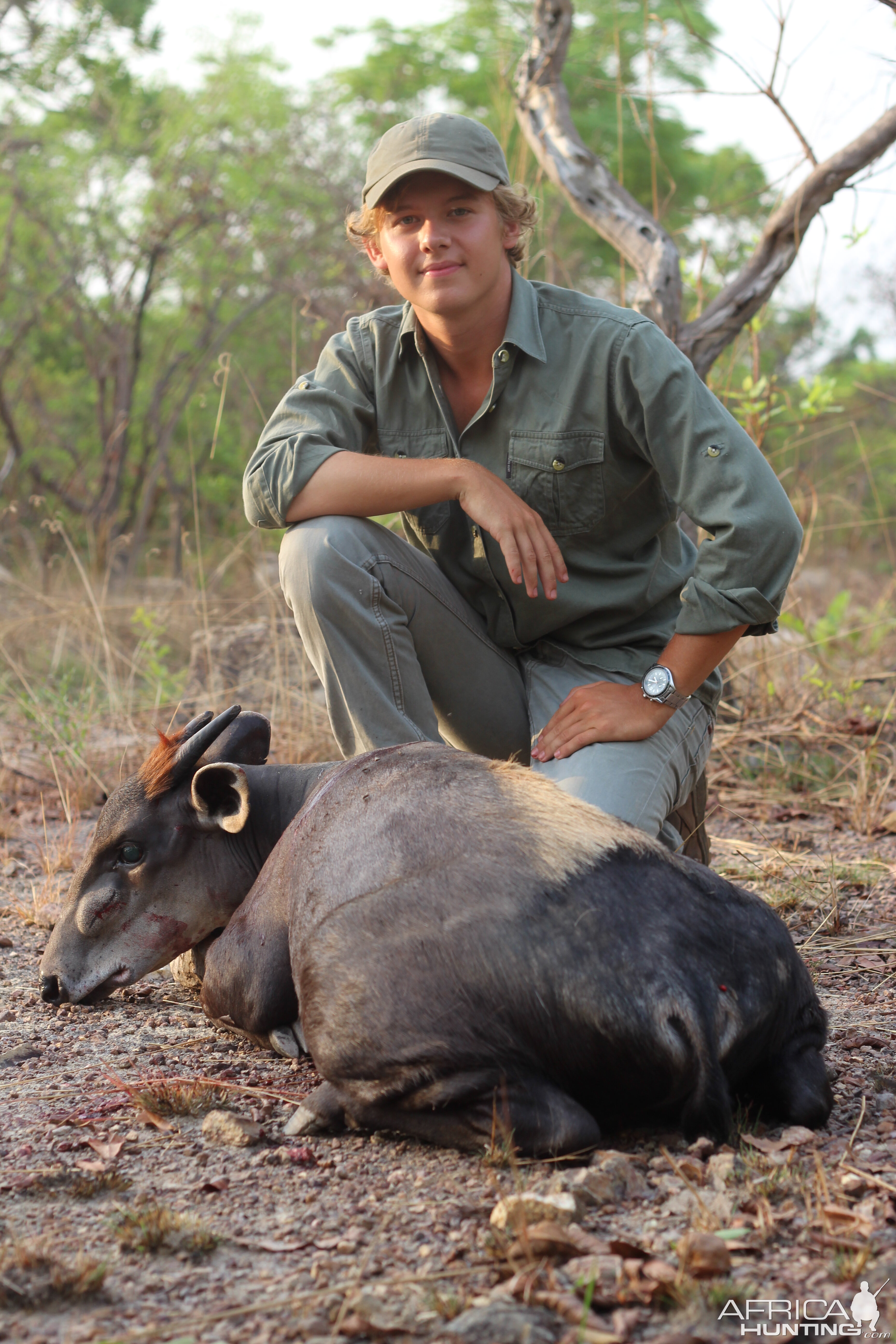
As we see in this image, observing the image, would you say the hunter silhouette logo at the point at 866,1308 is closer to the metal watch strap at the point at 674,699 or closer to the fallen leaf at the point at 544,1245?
the fallen leaf at the point at 544,1245

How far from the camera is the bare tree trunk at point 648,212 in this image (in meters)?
5.29

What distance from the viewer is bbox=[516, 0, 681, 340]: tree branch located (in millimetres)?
5531

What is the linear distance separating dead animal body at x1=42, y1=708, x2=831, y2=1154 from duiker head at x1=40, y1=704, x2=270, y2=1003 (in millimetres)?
514

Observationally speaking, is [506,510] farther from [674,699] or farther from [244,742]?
[244,742]

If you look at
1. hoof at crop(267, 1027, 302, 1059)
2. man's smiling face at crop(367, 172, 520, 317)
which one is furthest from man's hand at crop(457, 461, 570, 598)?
hoof at crop(267, 1027, 302, 1059)

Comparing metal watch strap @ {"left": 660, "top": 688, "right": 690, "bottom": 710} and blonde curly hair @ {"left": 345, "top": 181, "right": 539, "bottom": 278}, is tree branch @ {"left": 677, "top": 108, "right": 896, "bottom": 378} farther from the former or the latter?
metal watch strap @ {"left": 660, "top": 688, "right": 690, "bottom": 710}

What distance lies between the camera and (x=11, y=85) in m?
11.9

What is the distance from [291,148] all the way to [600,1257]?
13.4 metres

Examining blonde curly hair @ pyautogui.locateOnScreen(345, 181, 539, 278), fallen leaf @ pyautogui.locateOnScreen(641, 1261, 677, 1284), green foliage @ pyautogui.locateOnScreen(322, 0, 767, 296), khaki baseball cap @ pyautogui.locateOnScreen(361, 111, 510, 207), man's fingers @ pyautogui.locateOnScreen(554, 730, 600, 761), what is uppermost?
green foliage @ pyautogui.locateOnScreen(322, 0, 767, 296)

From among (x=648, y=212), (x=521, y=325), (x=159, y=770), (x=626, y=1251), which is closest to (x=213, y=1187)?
(x=626, y=1251)

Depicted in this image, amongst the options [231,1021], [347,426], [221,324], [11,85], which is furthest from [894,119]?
[11,85]

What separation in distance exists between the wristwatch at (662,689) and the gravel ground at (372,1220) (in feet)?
3.11

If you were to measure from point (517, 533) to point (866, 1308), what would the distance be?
7.15 feet

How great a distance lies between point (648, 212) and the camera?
19.0 ft
